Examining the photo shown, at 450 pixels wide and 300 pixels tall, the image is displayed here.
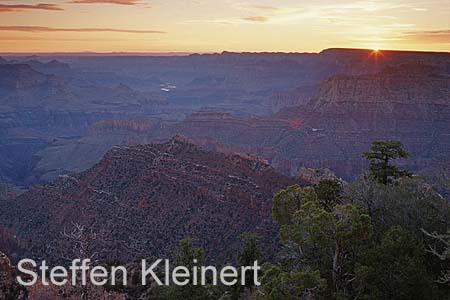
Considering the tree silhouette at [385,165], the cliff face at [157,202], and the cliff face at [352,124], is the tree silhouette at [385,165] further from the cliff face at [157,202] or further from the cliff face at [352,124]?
the cliff face at [352,124]

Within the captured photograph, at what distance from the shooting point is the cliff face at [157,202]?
1662 inches

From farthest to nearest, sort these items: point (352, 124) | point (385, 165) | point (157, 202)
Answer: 1. point (352, 124)
2. point (157, 202)
3. point (385, 165)

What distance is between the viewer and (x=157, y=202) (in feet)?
159

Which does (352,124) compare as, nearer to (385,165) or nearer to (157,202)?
(157,202)

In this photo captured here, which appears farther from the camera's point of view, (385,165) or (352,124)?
(352,124)

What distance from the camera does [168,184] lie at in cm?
5097

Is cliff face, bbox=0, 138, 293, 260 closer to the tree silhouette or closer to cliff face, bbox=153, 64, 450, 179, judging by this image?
the tree silhouette

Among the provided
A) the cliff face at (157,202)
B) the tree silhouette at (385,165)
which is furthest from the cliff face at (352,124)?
the tree silhouette at (385,165)

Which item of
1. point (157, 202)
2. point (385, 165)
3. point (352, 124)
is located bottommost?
point (352, 124)

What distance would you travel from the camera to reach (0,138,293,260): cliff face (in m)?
42.2

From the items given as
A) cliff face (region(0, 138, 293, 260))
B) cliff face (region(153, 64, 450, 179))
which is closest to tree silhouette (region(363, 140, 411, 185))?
cliff face (region(0, 138, 293, 260))

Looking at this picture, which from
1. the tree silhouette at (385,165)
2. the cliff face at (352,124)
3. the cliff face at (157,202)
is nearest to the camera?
the tree silhouette at (385,165)

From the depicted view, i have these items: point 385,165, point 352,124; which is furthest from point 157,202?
point 352,124

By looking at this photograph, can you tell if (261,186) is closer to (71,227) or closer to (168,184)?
(168,184)
